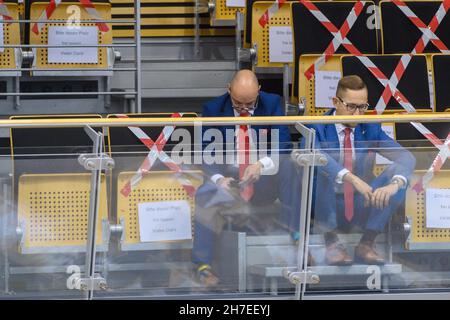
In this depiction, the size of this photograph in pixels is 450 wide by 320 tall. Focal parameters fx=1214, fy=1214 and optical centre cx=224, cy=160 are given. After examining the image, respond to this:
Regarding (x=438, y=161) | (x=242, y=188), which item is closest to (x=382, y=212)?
(x=438, y=161)

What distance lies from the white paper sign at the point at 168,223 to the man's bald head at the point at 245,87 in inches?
60.0

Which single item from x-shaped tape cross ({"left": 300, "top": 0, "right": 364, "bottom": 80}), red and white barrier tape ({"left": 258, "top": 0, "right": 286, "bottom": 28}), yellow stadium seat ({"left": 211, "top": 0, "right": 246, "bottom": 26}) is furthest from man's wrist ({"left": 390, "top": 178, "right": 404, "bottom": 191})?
yellow stadium seat ({"left": 211, "top": 0, "right": 246, "bottom": 26})

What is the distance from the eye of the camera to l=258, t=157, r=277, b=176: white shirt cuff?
677cm

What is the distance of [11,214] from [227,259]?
4.04 feet

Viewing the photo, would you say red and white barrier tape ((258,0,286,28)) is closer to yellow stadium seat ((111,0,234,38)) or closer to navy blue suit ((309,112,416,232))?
yellow stadium seat ((111,0,234,38))

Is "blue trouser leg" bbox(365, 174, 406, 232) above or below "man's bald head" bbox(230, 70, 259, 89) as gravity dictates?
A: below

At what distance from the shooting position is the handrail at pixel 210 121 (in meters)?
6.60

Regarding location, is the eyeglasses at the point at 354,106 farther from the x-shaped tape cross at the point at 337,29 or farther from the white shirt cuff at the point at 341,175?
the x-shaped tape cross at the point at 337,29

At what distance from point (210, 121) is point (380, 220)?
3.78ft

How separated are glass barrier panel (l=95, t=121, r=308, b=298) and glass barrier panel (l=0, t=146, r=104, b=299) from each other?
0.14 m

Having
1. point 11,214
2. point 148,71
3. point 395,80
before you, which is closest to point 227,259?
point 11,214

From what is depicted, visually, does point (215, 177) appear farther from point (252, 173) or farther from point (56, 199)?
point (56, 199)

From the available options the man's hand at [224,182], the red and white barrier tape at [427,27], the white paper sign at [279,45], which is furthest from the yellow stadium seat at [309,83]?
the man's hand at [224,182]

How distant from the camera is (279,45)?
9969mm
